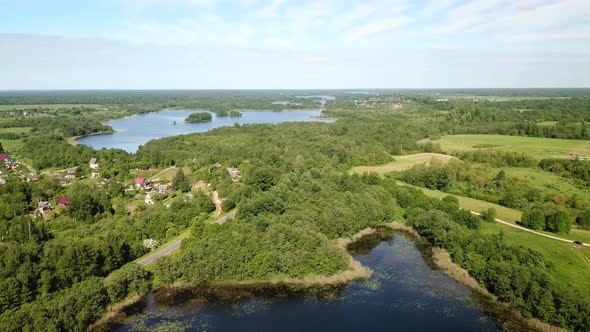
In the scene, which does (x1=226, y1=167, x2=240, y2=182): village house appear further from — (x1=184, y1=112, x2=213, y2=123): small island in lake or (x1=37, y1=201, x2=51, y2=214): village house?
(x1=184, y1=112, x2=213, y2=123): small island in lake

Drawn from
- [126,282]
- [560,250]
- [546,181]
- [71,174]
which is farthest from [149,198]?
[546,181]

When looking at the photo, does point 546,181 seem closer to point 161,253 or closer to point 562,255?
point 562,255

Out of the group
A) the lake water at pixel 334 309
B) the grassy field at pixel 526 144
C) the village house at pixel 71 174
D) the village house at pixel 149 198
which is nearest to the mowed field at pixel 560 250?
the lake water at pixel 334 309

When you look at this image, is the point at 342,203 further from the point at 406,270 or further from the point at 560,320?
the point at 560,320

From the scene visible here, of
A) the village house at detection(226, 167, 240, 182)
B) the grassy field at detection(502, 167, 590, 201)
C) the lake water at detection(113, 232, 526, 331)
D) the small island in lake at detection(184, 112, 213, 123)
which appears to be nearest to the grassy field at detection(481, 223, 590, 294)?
the lake water at detection(113, 232, 526, 331)

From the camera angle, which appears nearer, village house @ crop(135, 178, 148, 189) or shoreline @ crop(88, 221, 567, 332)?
shoreline @ crop(88, 221, 567, 332)

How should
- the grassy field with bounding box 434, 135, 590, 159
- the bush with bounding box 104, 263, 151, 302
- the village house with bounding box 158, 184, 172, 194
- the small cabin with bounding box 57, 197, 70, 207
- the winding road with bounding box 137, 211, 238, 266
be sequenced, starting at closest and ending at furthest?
the bush with bounding box 104, 263, 151, 302 → the winding road with bounding box 137, 211, 238, 266 → the small cabin with bounding box 57, 197, 70, 207 → the village house with bounding box 158, 184, 172, 194 → the grassy field with bounding box 434, 135, 590, 159
